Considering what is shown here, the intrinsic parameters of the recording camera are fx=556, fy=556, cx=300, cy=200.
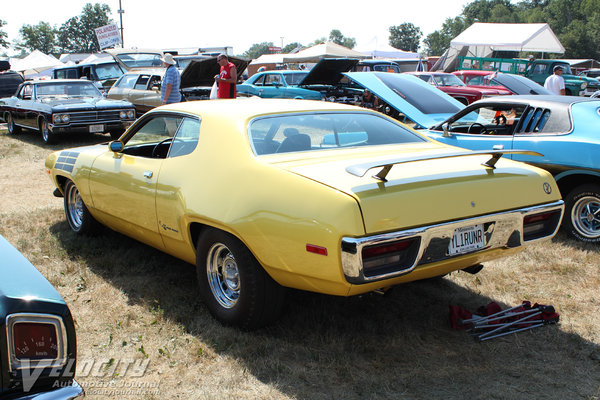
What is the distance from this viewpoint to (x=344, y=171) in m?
3.02

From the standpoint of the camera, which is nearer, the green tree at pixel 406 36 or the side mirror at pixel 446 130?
the side mirror at pixel 446 130

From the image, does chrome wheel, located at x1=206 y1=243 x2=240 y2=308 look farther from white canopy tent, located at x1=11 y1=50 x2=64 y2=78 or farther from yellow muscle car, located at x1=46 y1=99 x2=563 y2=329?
white canopy tent, located at x1=11 y1=50 x2=64 y2=78

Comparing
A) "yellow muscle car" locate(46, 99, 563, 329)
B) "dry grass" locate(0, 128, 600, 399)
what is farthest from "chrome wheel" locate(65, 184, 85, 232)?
"yellow muscle car" locate(46, 99, 563, 329)

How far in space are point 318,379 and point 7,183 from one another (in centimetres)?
699

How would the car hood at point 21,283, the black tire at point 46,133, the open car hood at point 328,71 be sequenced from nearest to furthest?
1. the car hood at point 21,283
2. the black tire at point 46,133
3. the open car hood at point 328,71

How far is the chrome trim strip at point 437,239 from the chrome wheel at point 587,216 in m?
1.96

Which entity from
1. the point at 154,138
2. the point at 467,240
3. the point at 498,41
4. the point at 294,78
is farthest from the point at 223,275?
the point at 498,41

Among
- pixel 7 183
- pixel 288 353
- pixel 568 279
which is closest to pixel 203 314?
pixel 288 353

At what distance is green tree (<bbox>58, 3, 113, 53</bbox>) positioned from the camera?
12138 cm

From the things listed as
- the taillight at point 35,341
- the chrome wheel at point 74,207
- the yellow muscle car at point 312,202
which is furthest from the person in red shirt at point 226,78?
the taillight at point 35,341

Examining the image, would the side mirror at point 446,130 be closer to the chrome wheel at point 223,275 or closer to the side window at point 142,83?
the chrome wheel at point 223,275

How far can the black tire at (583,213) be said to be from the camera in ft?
16.5

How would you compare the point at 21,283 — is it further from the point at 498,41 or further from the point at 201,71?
the point at 498,41

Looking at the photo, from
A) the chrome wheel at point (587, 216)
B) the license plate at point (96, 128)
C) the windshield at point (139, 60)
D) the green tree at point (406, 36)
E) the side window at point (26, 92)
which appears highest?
the green tree at point (406, 36)
